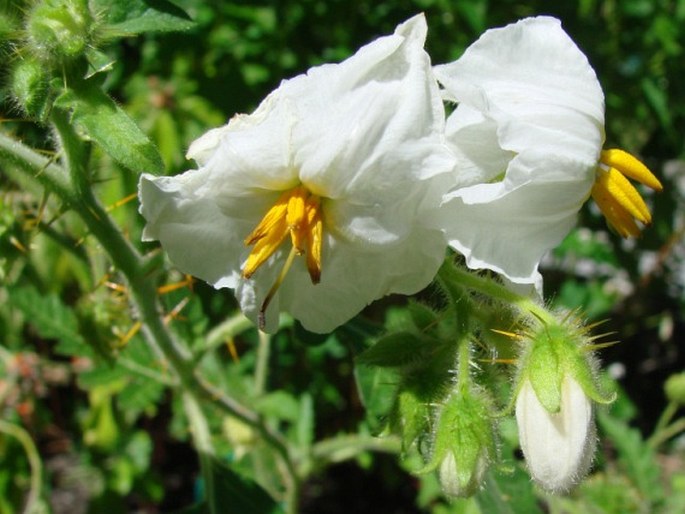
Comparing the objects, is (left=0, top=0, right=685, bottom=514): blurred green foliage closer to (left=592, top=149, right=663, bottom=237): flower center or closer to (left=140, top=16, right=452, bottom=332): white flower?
(left=140, top=16, right=452, bottom=332): white flower

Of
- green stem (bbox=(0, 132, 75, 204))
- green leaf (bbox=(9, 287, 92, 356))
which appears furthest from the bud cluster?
green leaf (bbox=(9, 287, 92, 356))

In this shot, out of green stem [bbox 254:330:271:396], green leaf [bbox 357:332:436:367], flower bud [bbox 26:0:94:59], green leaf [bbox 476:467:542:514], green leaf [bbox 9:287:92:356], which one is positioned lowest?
green stem [bbox 254:330:271:396]

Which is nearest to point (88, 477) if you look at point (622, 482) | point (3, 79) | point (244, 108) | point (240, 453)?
point (240, 453)

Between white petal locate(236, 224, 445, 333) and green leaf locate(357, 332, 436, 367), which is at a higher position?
white petal locate(236, 224, 445, 333)

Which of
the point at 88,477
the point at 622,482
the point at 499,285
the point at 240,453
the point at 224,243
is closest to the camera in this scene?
the point at 224,243

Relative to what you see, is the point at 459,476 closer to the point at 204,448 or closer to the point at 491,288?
the point at 491,288

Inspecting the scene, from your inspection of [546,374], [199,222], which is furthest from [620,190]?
[199,222]

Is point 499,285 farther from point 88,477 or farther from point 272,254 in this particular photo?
point 88,477
